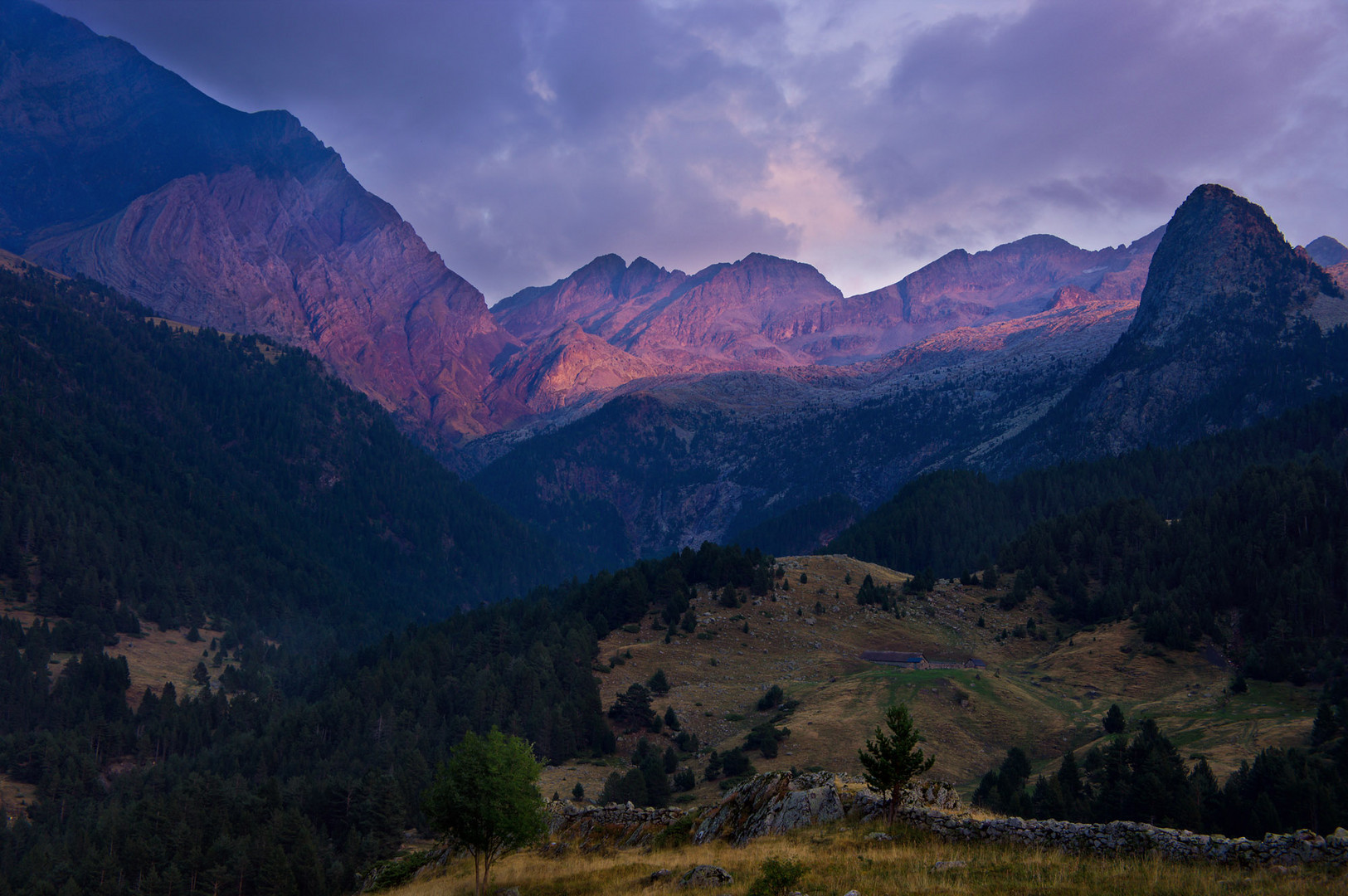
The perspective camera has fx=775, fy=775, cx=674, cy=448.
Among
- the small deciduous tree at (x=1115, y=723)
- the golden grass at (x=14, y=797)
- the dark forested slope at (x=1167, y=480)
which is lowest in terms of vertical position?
the golden grass at (x=14, y=797)

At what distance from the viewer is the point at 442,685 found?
126 metres

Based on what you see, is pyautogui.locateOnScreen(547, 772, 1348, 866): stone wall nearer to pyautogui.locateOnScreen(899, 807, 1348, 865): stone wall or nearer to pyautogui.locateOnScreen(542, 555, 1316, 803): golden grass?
pyautogui.locateOnScreen(899, 807, 1348, 865): stone wall

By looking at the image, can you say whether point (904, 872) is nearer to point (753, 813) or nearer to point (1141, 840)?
point (1141, 840)

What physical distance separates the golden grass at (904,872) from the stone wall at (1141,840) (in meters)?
0.46

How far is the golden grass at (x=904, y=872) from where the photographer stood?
714 inches

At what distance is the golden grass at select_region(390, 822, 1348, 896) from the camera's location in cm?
1812

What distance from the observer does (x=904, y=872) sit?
22.3m

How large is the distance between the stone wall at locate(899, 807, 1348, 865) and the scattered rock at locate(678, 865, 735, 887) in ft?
24.5

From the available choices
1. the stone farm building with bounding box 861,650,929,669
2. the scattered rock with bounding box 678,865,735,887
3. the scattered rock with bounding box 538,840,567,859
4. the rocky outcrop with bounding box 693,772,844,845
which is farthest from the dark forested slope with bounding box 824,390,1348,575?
the scattered rock with bounding box 678,865,735,887

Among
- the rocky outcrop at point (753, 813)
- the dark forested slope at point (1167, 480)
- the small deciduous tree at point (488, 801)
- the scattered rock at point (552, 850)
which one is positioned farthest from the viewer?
the dark forested slope at point (1167, 480)

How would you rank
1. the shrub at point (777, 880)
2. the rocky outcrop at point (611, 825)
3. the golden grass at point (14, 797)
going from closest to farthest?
1. the shrub at point (777, 880)
2. the rocky outcrop at point (611, 825)
3. the golden grass at point (14, 797)

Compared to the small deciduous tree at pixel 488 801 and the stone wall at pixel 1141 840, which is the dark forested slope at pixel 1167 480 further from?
the stone wall at pixel 1141 840

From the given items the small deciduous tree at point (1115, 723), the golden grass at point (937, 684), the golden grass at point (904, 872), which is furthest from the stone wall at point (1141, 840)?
the small deciduous tree at point (1115, 723)

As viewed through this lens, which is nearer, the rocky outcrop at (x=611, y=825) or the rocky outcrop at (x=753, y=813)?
the rocky outcrop at (x=753, y=813)
